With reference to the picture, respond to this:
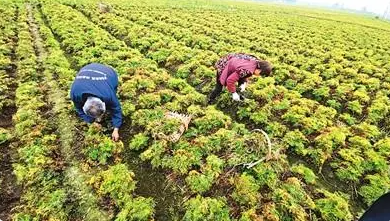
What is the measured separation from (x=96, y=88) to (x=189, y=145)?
2.48 metres

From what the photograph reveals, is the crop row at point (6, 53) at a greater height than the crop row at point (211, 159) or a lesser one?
lesser

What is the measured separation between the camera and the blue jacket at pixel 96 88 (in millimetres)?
6289

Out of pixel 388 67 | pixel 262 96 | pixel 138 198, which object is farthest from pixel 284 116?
pixel 388 67

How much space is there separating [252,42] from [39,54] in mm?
11610

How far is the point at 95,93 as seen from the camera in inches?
245

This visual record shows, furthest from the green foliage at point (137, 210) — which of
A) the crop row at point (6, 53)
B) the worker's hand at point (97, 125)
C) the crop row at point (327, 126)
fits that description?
the crop row at point (6, 53)

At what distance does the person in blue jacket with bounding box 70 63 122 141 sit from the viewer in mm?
6207

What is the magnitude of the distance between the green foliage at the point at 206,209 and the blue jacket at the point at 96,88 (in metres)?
2.77

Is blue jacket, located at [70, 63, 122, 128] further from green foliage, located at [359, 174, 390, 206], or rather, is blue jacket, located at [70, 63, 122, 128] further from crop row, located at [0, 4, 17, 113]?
green foliage, located at [359, 174, 390, 206]

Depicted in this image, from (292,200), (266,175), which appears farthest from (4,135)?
(292,200)

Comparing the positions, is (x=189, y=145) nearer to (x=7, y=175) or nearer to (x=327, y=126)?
(x=7, y=175)

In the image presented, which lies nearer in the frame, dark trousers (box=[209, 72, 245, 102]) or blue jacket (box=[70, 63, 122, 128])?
blue jacket (box=[70, 63, 122, 128])

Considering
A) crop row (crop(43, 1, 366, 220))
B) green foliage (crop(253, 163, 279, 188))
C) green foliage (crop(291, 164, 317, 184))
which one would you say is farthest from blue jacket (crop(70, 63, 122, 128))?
green foliage (crop(291, 164, 317, 184))

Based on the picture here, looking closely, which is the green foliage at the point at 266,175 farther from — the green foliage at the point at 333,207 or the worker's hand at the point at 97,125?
the worker's hand at the point at 97,125
